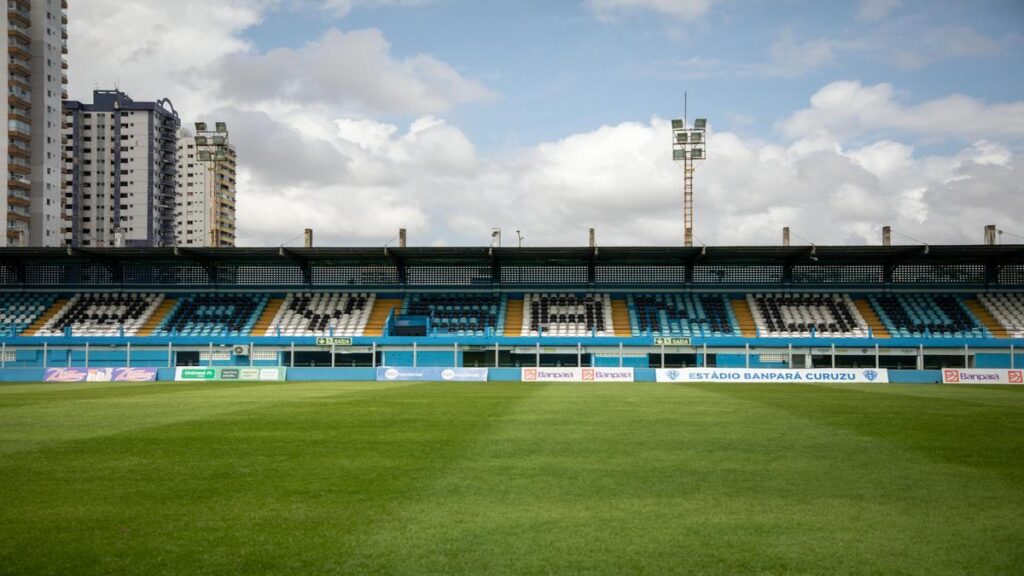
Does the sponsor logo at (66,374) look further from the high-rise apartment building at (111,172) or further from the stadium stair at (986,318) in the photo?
the high-rise apartment building at (111,172)

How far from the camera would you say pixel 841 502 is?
428 inches

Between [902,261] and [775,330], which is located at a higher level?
[902,261]

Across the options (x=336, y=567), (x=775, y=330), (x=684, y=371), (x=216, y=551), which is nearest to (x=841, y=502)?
(x=336, y=567)

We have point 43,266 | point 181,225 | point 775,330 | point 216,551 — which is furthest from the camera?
point 181,225

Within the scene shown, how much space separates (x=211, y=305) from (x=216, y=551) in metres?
51.9

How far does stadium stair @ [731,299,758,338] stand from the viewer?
5116 centimetres

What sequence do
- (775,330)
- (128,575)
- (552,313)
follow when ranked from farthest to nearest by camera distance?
1. (552,313)
2. (775,330)
3. (128,575)

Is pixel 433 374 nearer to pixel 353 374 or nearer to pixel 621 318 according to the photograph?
pixel 353 374

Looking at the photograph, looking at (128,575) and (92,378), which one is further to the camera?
(92,378)

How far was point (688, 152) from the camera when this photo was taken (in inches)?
2306

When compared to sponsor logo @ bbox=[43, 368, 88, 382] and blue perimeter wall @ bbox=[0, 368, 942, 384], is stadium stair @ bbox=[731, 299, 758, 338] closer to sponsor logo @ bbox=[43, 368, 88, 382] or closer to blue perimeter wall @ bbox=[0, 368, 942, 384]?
blue perimeter wall @ bbox=[0, 368, 942, 384]

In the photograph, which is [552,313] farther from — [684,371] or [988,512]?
[988,512]

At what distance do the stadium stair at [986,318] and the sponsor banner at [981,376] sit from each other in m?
10.3

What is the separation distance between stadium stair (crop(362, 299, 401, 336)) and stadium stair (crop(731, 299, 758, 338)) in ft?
79.6
